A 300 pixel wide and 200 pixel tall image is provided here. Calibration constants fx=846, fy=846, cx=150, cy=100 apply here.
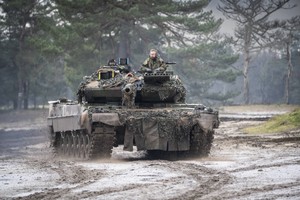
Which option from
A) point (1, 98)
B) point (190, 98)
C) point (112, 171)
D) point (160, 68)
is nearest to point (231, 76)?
point (190, 98)

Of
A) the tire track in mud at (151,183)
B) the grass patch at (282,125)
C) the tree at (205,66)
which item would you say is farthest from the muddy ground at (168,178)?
the tree at (205,66)

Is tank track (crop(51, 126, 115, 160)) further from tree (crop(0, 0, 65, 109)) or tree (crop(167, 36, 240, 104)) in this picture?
tree (crop(0, 0, 65, 109))

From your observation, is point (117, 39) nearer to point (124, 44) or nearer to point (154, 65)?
point (124, 44)

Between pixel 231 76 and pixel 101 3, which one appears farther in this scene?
pixel 231 76

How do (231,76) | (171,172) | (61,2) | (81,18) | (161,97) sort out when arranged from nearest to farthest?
(171,172)
(161,97)
(61,2)
(81,18)
(231,76)

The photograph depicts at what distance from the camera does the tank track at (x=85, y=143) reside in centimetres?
1856

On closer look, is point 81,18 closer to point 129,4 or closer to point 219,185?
point 129,4

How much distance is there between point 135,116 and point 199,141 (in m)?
1.69

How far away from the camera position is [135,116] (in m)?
18.6

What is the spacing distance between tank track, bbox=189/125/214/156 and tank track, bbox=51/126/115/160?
6.24 feet

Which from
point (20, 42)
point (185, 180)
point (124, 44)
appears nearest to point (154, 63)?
point (185, 180)

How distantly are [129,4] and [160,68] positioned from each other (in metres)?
32.3

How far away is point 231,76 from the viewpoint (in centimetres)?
7119

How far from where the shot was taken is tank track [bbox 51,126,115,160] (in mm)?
18562
